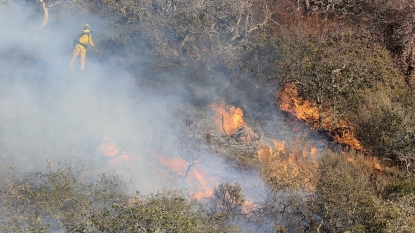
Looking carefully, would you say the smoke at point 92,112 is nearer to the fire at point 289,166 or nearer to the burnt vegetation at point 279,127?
the burnt vegetation at point 279,127

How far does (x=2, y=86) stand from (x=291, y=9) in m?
17.3

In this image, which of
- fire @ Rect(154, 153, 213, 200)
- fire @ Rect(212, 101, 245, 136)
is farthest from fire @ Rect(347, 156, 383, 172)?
fire @ Rect(154, 153, 213, 200)

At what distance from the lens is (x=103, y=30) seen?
24594 millimetres

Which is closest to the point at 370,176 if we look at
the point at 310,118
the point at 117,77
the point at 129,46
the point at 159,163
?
the point at 310,118

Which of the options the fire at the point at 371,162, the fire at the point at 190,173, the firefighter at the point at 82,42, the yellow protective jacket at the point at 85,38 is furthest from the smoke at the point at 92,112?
the fire at the point at 371,162

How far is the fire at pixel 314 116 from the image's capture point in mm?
20594

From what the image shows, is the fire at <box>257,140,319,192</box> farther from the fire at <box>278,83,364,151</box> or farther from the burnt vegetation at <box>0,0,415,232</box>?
the fire at <box>278,83,364,151</box>

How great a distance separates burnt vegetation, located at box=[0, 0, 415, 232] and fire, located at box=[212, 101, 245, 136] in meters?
0.31

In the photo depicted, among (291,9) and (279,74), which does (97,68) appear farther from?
(291,9)

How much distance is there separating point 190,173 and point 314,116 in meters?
7.93

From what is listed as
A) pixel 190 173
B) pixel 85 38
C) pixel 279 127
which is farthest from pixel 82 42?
pixel 279 127

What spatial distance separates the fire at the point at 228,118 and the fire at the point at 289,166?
6.03 ft

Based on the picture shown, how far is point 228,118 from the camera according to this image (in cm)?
2041

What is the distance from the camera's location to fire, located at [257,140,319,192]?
15312 mm
